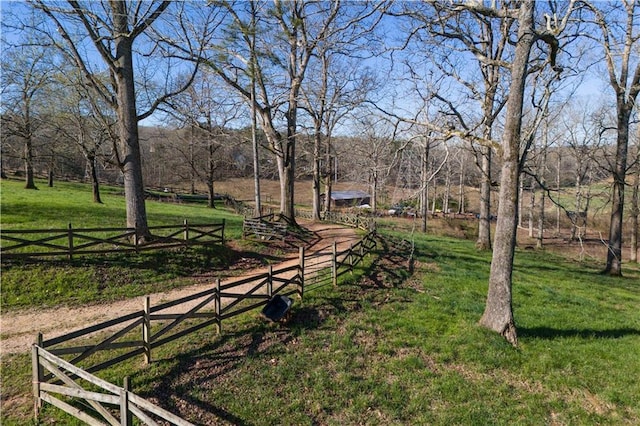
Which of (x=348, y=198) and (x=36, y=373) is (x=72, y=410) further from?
(x=348, y=198)

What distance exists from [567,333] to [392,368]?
17.3ft

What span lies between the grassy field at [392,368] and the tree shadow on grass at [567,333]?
0.15ft

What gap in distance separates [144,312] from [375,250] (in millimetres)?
11091

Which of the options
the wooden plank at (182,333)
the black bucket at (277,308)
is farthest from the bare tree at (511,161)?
the wooden plank at (182,333)

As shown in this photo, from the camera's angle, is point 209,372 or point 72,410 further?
point 209,372

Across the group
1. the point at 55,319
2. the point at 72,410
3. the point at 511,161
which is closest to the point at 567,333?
the point at 511,161

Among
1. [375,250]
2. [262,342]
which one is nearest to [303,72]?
[375,250]

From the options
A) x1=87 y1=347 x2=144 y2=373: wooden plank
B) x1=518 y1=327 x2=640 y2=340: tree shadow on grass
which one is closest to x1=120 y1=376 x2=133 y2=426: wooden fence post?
x1=87 y1=347 x2=144 y2=373: wooden plank

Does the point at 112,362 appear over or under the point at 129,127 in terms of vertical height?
under

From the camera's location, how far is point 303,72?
1923cm

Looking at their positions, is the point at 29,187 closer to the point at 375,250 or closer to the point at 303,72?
the point at 303,72

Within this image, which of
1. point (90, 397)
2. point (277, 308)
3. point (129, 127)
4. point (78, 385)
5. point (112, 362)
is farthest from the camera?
point (129, 127)

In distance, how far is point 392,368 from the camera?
7.53 meters

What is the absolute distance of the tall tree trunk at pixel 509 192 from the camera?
8.08 metres
